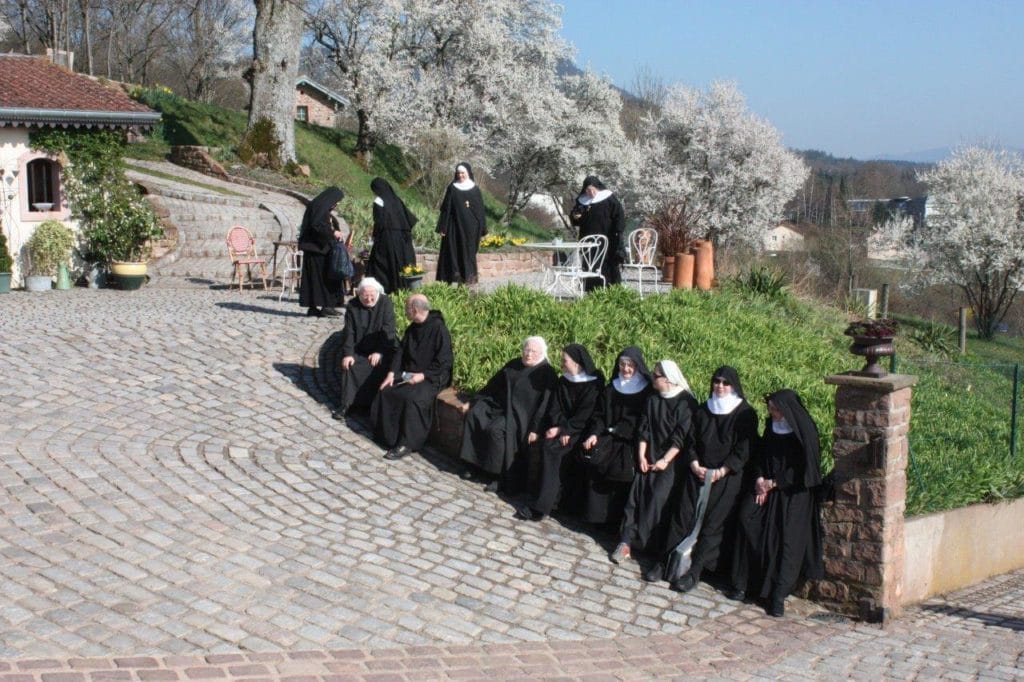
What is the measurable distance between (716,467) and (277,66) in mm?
22623

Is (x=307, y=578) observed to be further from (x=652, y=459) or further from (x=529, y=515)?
(x=652, y=459)

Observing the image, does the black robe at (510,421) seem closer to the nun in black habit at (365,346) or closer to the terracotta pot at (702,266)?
the nun in black habit at (365,346)

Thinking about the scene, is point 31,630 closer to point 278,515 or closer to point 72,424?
point 278,515

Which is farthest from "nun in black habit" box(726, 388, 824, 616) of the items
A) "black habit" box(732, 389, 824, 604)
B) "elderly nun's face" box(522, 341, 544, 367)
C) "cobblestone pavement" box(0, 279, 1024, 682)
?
"elderly nun's face" box(522, 341, 544, 367)

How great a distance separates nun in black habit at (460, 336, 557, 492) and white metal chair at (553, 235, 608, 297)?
488 cm

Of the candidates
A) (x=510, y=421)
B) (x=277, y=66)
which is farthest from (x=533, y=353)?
(x=277, y=66)

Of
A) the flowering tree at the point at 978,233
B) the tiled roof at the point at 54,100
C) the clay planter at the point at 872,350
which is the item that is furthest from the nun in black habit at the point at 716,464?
the flowering tree at the point at 978,233

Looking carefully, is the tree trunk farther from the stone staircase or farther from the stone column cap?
the stone column cap

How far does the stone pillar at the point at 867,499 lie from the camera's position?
25.6ft

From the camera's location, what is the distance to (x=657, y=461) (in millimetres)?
8375

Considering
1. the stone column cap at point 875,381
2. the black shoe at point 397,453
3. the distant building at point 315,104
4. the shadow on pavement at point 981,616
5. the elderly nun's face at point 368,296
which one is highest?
the distant building at point 315,104

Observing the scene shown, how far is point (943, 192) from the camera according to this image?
168 feet

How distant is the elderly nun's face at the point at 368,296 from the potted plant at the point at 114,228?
8.21 metres

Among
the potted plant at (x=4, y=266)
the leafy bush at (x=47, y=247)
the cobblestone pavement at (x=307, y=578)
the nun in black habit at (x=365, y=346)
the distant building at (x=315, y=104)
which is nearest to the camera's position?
the cobblestone pavement at (x=307, y=578)
